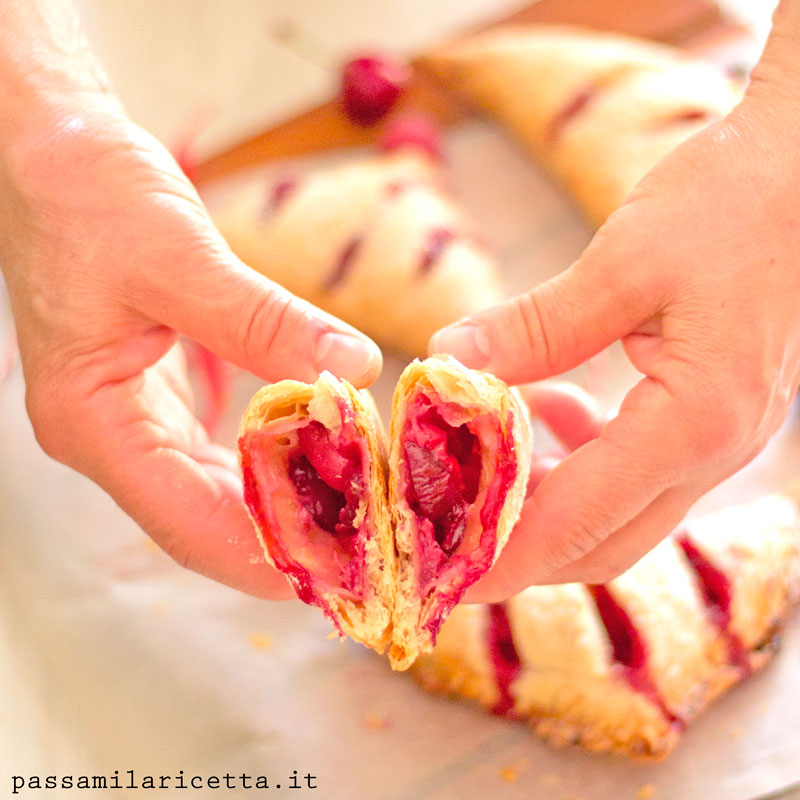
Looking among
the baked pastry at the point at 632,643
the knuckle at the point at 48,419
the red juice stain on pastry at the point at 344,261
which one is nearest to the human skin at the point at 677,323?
the baked pastry at the point at 632,643

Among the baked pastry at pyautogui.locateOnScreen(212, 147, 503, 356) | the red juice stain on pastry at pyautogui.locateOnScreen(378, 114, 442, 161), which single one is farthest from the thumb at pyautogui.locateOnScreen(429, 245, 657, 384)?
the red juice stain on pastry at pyautogui.locateOnScreen(378, 114, 442, 161)

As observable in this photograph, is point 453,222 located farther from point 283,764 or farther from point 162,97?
point 283,764

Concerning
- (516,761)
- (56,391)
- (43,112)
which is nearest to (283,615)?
(516,761)

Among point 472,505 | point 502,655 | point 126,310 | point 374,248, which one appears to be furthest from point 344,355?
point 374,248

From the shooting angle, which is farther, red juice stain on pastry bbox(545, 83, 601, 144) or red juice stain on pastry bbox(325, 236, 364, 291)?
red juice stain on pastry bbox(545, 83, 601, 144)

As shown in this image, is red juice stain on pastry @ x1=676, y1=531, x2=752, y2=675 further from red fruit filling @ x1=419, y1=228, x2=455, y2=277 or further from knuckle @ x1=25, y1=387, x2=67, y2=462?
knuckle @ x1=25, y1=387, x2=67, y2=462

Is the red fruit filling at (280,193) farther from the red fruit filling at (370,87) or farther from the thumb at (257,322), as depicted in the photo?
the thumb at (257,322)
